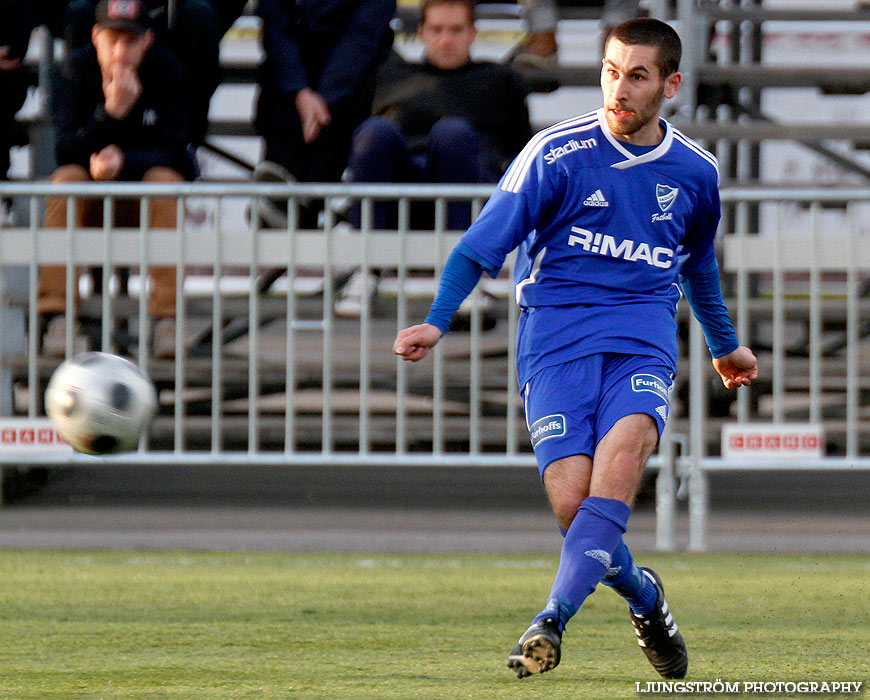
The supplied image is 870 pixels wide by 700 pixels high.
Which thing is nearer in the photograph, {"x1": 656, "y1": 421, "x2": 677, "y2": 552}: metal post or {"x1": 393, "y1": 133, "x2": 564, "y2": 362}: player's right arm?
{"x1": 393, "y1": 133, "x2": 564, "y2": 362}: player's right arm

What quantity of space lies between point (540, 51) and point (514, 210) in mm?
5016

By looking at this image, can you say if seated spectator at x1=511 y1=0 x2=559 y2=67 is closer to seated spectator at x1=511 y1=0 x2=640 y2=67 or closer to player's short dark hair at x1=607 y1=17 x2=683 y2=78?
seated spectator at x1=511 y1=0 x2=640 y2=67

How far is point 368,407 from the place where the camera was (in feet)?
22.8

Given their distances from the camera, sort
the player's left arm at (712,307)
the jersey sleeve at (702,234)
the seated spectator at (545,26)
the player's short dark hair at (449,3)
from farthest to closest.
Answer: the seated spectator at (545,26)
the player's short dark hair at (449,3)
the player's left arm at (712,307)
the jersey sleeve at (702,234)

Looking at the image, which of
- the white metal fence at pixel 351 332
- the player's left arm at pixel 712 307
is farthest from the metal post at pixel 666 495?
the player's left arm at pixel 712 307

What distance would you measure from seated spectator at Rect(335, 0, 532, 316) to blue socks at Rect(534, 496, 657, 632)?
3.55m

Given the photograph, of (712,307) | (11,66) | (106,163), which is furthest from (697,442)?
(11,66)

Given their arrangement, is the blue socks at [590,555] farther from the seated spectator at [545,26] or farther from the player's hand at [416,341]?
the seated spectator at [545,26]

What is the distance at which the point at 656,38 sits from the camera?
3.67 m

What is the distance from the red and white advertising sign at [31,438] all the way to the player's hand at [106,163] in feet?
4.40

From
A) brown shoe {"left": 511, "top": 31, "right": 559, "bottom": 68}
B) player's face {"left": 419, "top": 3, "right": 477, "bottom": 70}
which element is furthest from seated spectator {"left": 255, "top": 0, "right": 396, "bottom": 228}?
brown shoe {"left": 511, "top": 31, "right": 559, "bottom": 68}

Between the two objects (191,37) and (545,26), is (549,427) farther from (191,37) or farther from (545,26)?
(545,26)

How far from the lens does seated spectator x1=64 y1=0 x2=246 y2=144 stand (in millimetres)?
7594

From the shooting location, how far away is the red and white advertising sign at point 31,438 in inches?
257
